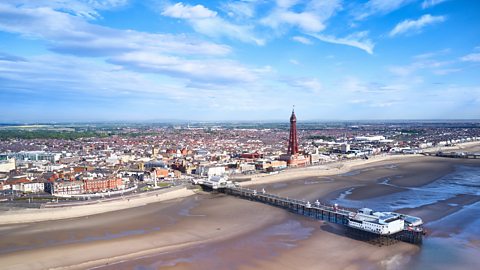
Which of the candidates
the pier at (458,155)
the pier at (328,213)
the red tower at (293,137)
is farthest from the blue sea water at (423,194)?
the pier at (458,155)

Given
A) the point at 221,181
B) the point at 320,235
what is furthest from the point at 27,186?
the point at 320,235

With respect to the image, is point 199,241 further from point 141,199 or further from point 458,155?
point 458,155

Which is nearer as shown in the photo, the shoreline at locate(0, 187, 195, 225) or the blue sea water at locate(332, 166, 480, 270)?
the blue sea water at locate(332, 166, 480, 270)

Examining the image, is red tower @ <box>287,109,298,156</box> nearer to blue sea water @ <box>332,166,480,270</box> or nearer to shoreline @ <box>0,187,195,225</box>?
blue sea water @ <box>332,166,480,270</box>

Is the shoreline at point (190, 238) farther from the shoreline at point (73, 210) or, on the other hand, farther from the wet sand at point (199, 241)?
the shoreline at point (73, 210)

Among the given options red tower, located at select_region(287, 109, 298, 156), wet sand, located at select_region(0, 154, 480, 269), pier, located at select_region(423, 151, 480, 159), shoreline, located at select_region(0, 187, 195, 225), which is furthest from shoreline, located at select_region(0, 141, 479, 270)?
pier, located at select_region(423, 151, 480, 159)

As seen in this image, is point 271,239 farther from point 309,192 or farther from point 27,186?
point 27,186

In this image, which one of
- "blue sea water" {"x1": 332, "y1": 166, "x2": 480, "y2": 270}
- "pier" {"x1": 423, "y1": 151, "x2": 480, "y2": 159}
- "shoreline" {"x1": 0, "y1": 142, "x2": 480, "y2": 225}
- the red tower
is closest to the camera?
"blue sea water" {"x1": 332, "y1": 166, "x2": 480, "y2": 270}
